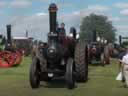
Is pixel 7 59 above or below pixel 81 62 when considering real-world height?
below

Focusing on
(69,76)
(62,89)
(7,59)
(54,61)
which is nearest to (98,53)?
(7,59)

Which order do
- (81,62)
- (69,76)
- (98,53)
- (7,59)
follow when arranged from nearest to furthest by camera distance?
(69,76) → (81,62) → (7,59) → (98,53)

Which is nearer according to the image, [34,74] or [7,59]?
[34,74]

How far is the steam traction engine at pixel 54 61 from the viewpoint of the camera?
46.6 feet

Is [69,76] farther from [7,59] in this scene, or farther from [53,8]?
[7,59]

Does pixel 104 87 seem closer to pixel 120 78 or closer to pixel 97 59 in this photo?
pixel 120 78

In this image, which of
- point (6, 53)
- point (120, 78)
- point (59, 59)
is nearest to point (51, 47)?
point (59, 59)

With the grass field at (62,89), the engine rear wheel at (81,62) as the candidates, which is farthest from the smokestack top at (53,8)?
the grass field at (62,89)

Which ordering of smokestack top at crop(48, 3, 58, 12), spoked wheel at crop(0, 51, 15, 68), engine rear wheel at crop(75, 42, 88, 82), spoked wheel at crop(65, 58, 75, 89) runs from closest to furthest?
1. spoked wheel at crop(65, 58, 75, 89)
2. smokestack top at crop(48, 3, 58, 12)
3. engine rear wheel at crop(75, 42, 88, 82)
4. spoked wheel at crop(0, 51, 15, 68)

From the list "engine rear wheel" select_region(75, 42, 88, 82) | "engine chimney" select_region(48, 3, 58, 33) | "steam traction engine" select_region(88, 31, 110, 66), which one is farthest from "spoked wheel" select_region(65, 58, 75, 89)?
"steam traction engine" select_region(88, 31, 110, 66)

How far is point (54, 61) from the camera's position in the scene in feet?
47.4

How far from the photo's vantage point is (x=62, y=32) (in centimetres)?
1535

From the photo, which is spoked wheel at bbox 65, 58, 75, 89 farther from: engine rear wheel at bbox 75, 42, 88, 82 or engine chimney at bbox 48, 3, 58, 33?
engine rear wheel at bbox 75, 42, 88, 82

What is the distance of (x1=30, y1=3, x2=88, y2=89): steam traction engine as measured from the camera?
46.6 feet
